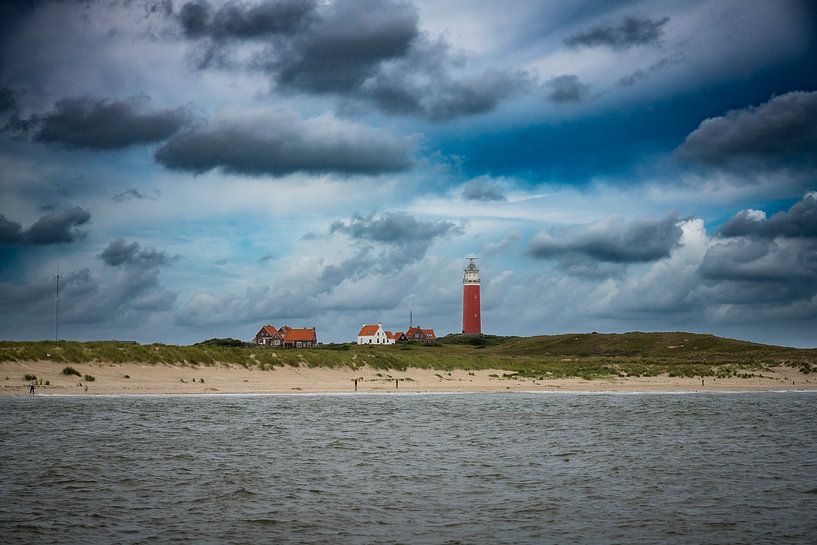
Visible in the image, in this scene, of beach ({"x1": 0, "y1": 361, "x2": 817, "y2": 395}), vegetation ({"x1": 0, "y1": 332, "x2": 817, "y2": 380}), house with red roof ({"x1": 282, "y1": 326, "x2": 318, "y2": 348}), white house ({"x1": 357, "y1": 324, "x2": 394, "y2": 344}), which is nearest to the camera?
beach ({"x1": 0, "y1": 361, "x2": 817, "y2": 395})

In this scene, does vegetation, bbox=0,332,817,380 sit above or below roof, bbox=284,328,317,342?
below

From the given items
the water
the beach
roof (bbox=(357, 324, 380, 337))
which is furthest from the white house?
the water

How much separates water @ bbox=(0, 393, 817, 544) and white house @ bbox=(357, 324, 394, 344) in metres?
109

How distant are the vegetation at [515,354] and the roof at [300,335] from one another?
87.5 feet

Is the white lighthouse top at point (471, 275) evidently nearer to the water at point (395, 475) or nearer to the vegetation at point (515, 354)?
the vegetation at point (515, 354)

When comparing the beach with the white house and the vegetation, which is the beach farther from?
the white house

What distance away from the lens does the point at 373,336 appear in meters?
150

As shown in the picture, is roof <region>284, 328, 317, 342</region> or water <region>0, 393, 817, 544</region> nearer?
water <region>0, 393, 817, 544</region>

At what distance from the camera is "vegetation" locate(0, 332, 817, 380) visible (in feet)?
177

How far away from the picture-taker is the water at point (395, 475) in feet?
50.4

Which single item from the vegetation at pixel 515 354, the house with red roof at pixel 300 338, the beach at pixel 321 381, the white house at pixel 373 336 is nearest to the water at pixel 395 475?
the beach at pixel 321 381

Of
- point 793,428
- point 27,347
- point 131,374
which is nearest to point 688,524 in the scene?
point 793,428

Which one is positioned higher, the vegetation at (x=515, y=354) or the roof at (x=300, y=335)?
the roof at (x=300, y=335)

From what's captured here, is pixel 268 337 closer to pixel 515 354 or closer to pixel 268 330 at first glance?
pixel 268 330
